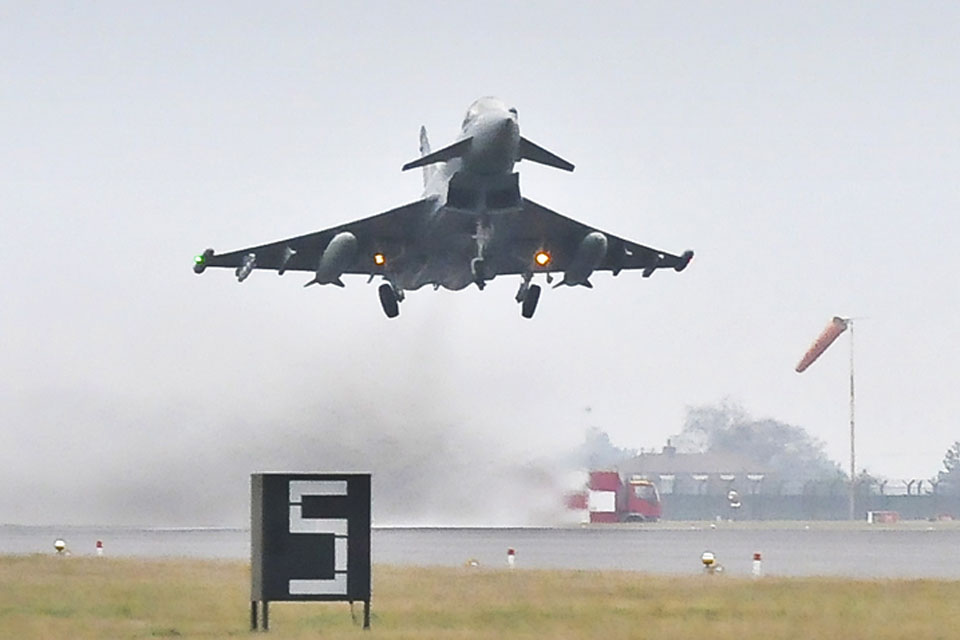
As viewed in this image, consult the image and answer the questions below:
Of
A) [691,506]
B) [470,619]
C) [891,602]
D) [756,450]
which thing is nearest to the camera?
[470,619]

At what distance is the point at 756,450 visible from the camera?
419ft

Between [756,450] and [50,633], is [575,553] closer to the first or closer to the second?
[50,633]

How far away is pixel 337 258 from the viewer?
44156 mm

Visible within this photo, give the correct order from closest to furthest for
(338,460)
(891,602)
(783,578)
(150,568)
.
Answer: (891,602) → (783,578) → (150,568) → (338,460)

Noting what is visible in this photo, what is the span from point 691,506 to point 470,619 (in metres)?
90.2

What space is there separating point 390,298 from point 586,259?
17.8 feet

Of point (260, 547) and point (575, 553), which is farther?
point (575, 553)

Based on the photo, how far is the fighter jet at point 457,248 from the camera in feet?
137

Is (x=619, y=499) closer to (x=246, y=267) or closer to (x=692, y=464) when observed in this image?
(x=246, y=267)

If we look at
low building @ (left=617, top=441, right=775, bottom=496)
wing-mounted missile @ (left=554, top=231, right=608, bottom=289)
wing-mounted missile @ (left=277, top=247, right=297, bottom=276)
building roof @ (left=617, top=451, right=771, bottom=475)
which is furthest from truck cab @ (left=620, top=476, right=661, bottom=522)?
wing-mounted missile @ (left=554, top=231, right=608, bottom=289)

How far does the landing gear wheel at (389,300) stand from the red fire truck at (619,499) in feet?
103

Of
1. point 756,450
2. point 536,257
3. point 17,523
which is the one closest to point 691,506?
point 756,450

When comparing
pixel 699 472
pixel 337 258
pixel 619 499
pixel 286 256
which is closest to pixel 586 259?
pixel 337 258

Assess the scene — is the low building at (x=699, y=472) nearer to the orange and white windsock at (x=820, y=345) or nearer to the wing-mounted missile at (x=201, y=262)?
the orange and white windsock at (x=820, y=345)
